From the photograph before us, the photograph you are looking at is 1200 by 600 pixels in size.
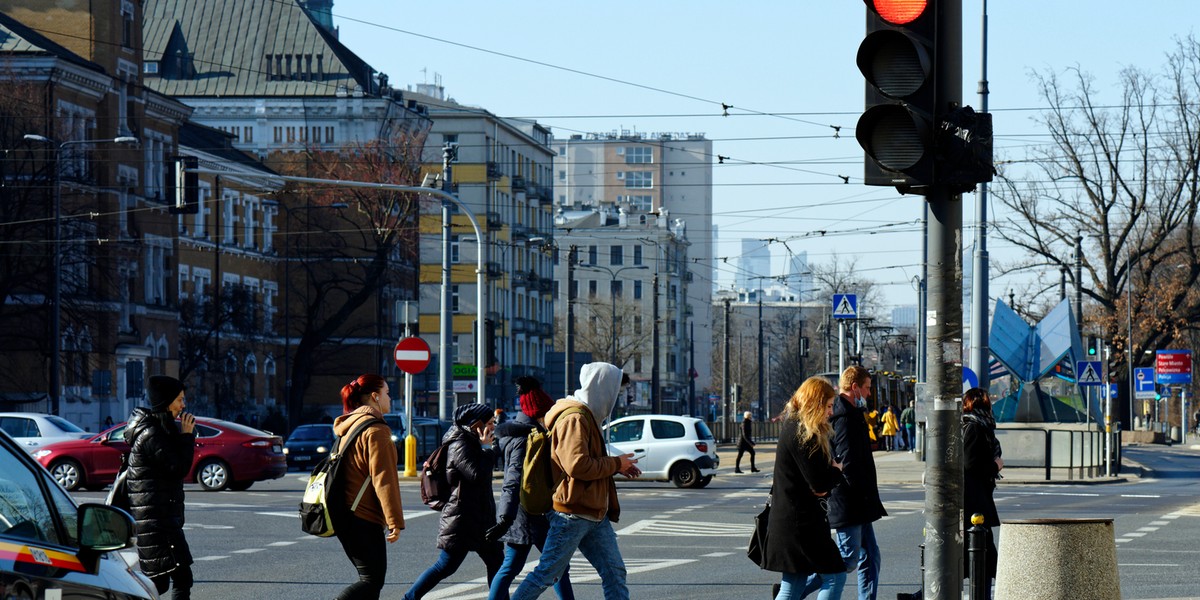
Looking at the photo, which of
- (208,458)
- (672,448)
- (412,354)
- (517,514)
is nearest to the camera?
(517,514)

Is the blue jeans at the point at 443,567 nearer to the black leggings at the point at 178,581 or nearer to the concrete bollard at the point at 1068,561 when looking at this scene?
the black leggings at the point at 178,581

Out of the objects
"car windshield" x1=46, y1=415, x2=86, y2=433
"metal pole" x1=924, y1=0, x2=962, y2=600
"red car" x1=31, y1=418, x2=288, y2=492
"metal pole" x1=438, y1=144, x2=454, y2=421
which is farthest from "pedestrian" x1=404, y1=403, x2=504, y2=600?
"metal pole" x1=438, y1=144, x2=454, y2=421

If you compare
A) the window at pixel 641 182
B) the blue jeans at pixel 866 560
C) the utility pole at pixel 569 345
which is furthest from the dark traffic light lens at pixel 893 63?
the window at pixel 641 182

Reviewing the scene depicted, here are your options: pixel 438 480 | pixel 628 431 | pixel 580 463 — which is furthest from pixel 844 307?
pixel 580 463

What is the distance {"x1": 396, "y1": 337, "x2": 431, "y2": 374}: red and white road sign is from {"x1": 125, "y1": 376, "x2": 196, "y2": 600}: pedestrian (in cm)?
2092

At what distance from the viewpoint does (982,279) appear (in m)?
29.4

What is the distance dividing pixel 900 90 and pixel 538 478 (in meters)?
3.75

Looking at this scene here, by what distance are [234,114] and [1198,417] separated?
179 ft

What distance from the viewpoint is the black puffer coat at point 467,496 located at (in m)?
11.9

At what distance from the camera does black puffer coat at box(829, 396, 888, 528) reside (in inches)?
435

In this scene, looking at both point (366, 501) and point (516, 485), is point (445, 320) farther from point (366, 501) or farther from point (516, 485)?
point (366, 501)

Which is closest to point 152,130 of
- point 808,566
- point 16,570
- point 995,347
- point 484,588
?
point 995,347

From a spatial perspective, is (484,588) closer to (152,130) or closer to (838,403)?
(838,403)

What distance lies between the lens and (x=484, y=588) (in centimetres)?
1430
